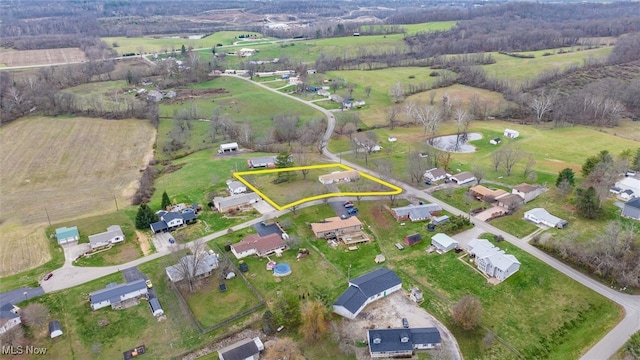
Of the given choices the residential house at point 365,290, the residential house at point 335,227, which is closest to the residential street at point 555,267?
the residential house at point 335,227

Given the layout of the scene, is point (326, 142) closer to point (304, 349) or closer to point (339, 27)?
point (304, 349)

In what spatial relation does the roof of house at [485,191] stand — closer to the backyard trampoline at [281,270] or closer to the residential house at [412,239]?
the residential house at [412,239]

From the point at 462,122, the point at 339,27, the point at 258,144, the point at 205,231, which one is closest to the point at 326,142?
the point at 258,144

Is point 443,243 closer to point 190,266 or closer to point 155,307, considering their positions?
point 190,266

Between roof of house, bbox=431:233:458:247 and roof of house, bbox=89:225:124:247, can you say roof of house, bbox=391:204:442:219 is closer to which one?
roof of house, bbox=431:233:458:247

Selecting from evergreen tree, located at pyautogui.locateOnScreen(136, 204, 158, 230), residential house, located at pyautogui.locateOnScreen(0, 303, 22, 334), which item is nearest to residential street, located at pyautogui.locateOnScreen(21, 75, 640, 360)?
residential house, located at pyautogui.locateOnScreen(0, 303, 22, 334)

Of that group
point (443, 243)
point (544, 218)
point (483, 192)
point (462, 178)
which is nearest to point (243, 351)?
point (443, 243)
